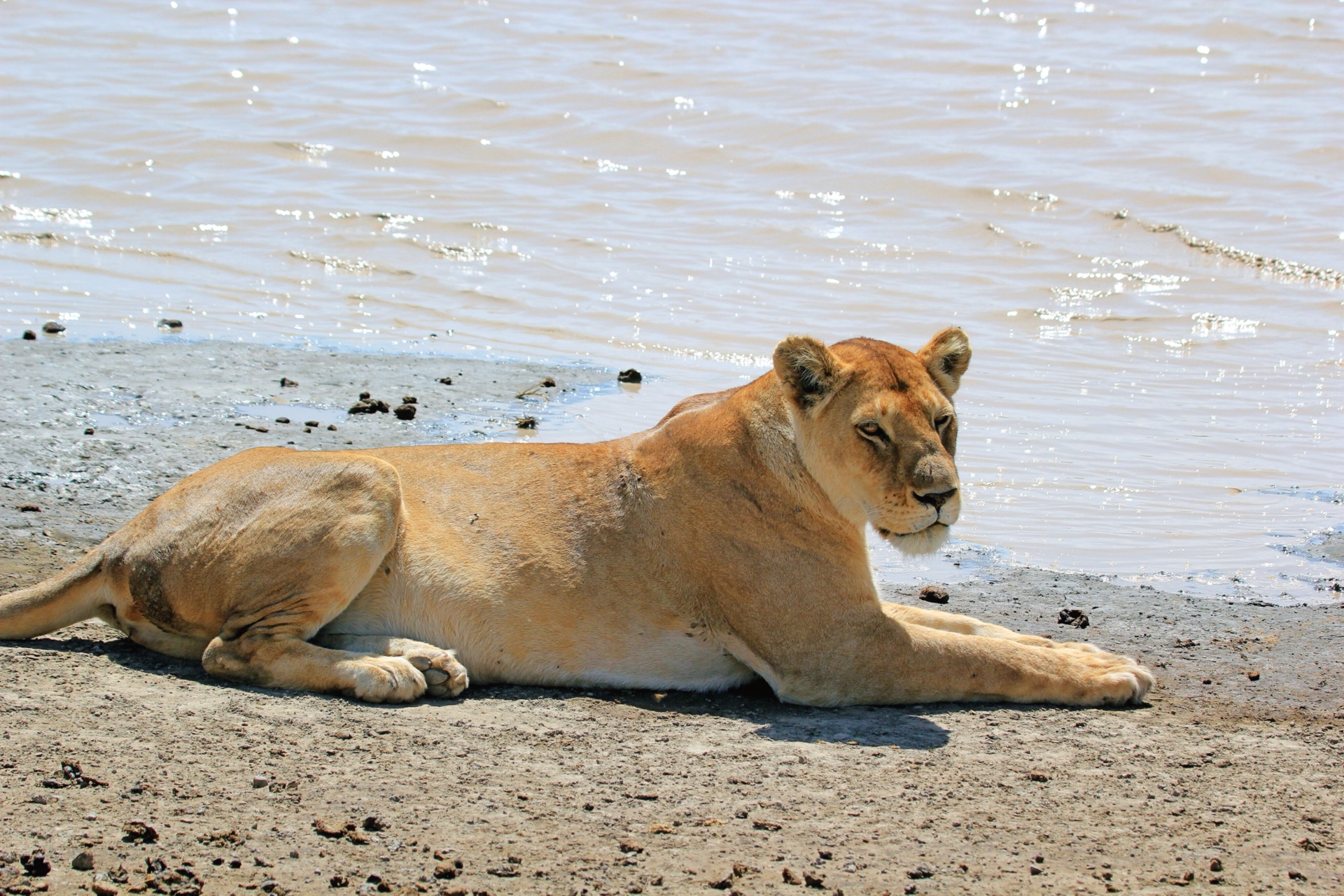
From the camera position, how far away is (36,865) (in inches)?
163

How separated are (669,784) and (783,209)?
14468mm

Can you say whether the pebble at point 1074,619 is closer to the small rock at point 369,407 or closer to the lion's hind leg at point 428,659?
the lion's hind leg at point 428,659

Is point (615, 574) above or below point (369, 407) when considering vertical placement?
below

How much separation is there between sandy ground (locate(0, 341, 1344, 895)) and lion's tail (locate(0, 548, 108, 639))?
0.12m

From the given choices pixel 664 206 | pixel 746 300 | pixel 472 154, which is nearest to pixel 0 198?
pixel 472 154

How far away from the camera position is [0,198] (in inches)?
709

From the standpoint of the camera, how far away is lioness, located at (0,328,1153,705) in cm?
598

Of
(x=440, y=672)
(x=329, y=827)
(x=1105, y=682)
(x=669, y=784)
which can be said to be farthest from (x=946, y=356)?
(x=329, y=827)

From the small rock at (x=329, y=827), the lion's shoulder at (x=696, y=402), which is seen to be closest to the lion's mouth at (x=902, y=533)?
the lion's shoulder at (x=696, y=402)

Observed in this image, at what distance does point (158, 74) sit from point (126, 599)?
2080 cm

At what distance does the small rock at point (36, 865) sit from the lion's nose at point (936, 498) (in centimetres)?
318

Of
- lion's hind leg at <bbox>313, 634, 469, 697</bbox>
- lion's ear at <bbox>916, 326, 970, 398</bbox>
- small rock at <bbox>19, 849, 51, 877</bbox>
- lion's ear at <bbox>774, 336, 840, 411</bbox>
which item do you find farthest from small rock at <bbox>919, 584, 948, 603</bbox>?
small rock at <bbox>19, 849, 51, 877</bbox>

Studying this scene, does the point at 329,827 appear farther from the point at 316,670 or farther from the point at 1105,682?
the point at 1105,682

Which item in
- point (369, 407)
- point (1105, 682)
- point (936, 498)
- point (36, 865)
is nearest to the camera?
point (36, 865)
